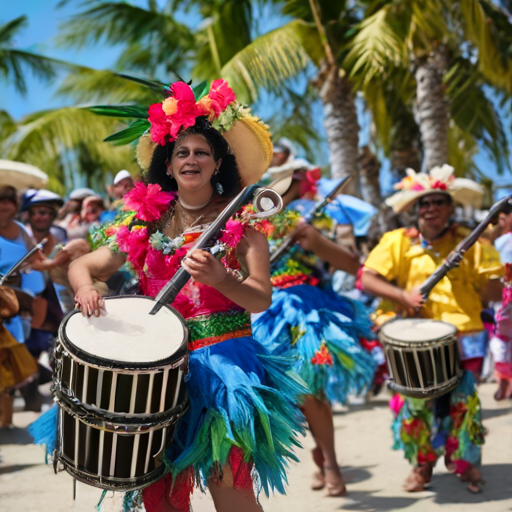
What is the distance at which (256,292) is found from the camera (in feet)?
9.38

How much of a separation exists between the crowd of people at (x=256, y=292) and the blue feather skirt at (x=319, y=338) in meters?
0.01

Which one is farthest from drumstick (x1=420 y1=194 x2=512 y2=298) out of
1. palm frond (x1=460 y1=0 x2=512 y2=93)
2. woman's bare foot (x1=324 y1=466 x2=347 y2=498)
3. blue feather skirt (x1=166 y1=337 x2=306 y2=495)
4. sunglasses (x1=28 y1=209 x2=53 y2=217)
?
palm frond (x1=460 y1=0 x2=512 y2=93)

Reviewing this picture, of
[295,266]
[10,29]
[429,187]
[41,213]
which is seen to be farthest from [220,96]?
[10,29]

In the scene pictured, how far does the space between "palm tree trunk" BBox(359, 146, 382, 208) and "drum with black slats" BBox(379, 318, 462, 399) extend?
1102 cm

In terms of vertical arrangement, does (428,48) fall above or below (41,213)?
above

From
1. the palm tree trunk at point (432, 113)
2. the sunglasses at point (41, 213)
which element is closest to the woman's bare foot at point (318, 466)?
the sunglasses at point (41, 213)

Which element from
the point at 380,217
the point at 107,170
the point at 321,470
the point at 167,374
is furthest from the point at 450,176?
the point at 107,170

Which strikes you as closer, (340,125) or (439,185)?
(439,185)

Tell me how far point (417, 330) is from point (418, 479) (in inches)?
37.7

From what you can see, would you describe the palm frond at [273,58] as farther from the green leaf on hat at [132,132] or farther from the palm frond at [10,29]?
the palm frond at [10,29]

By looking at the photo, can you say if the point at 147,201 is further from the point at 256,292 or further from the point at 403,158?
the point at 403,158

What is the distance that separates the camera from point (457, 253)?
445 centimetres

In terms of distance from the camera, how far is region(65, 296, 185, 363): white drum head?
2.58 m

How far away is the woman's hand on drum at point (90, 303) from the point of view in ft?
9.00
